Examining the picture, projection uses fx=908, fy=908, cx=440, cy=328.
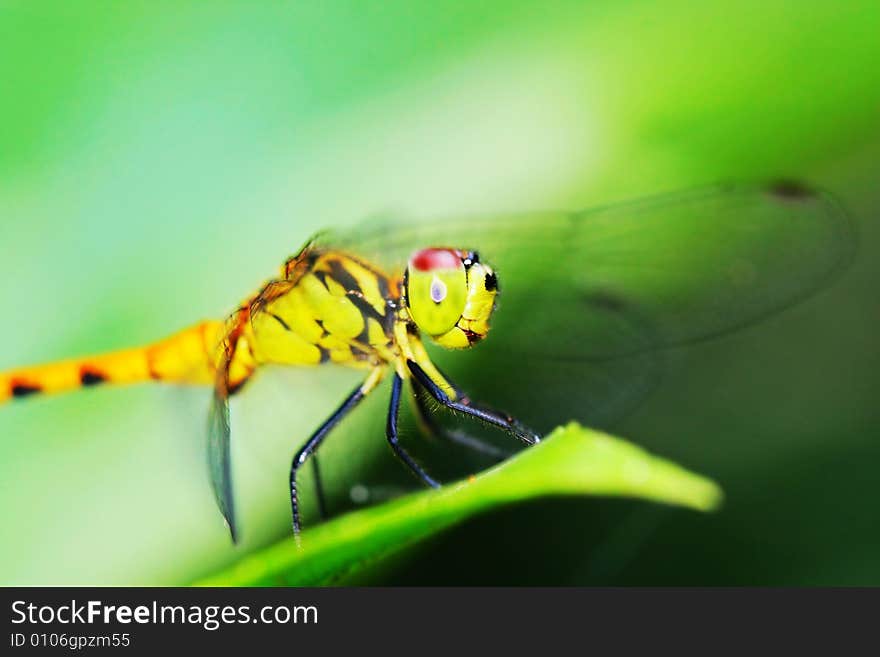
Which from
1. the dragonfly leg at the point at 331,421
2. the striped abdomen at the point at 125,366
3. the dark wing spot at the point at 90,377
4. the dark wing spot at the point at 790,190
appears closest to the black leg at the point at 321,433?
the dragonfly leg at the point at 331,421

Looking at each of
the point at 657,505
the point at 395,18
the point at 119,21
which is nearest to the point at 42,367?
the point at 119,21

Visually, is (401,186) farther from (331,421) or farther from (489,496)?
(489,496)

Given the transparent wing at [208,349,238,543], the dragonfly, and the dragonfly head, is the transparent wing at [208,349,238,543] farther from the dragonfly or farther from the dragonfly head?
the dragonfly head

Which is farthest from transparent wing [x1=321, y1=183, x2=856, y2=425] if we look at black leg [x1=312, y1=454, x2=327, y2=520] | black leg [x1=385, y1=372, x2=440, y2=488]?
black leg [x1=312, y1=454, x2=327, y2=520]

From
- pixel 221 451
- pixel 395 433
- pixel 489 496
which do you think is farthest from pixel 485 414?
pixel 489 496

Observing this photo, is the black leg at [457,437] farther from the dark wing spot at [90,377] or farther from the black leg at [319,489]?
the dark wing spot at [90,377]

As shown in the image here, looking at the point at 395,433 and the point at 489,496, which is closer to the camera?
the point at 489,496
